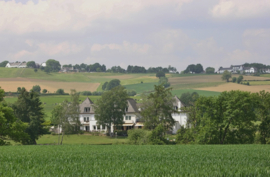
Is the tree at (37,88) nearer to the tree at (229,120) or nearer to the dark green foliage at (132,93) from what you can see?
the dark green foliage at (132,93)

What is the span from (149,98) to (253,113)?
21.9 metres

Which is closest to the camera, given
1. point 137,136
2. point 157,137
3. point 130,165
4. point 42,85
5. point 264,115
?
point 130,165

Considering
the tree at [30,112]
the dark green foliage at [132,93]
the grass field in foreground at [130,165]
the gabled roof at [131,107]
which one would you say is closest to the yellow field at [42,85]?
the dark green foliage at [132,93]

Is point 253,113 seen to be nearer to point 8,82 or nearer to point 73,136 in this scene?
point 73,136

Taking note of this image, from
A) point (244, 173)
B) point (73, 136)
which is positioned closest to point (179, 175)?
point (244, 173)

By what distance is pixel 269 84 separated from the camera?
16150 centimetres

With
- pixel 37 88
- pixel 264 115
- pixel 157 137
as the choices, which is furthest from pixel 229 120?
pixel 37 88

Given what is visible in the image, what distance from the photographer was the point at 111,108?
89.3m

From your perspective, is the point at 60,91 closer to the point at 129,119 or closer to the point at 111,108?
the point at 129,119

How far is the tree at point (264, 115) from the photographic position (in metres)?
57.7

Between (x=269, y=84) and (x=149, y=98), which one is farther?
(x=269, y=84)

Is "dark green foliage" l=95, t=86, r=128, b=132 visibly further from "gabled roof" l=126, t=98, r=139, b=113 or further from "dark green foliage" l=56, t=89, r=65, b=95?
"dark green foliage" l=56, t=89, r=65, b=95

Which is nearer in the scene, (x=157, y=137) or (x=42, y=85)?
(x=157, y=137)

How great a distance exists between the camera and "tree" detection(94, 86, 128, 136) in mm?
88812
